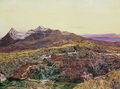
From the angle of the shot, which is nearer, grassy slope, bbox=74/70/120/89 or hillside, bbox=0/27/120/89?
grassy slope, bbox=74/70/120/89

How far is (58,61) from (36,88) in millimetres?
30608

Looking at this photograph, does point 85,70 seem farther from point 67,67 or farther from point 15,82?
point 15,82

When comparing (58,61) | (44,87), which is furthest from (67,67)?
(44,87)

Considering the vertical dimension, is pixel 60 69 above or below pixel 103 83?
above

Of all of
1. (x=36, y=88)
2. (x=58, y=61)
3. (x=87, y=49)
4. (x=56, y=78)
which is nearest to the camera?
(x=36, y=88)

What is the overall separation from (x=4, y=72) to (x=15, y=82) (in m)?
14.8

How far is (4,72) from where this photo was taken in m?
170

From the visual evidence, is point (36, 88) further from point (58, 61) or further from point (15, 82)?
point (58, 61)

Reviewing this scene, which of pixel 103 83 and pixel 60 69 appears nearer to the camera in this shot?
pixel 103 83

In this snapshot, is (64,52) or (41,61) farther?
(64,52)

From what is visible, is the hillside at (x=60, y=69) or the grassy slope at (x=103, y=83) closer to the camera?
the grassy slope at (x=103, y=83)

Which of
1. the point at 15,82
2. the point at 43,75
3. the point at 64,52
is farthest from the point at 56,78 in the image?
the point at 64,52

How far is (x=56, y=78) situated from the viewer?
166 meters

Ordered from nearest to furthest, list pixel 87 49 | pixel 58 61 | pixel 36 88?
pixel 36 88, pixel 58 61, pixel 87 49
